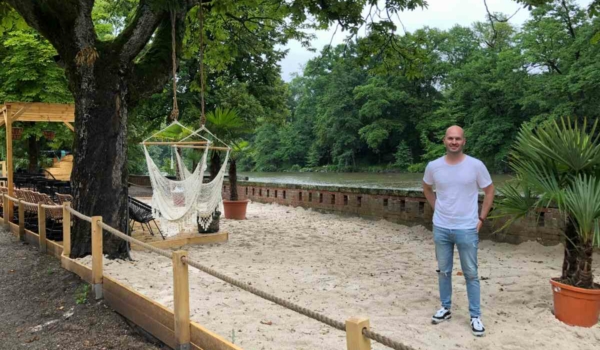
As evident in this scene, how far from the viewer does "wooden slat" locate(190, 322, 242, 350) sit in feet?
8.55

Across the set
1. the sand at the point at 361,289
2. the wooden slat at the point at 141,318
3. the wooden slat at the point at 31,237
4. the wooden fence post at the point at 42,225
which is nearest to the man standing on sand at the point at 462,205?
the sand at the point at 361,289

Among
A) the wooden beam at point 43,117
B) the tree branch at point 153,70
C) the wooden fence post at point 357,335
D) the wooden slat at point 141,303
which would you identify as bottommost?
the wooden slat at point 141,303

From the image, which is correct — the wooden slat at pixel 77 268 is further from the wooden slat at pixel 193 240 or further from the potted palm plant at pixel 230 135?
the potted palm plant at pixel 230 135

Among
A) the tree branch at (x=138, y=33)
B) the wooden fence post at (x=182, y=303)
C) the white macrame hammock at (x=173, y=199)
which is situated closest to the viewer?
the wooden fence post at (x=182, y=303)

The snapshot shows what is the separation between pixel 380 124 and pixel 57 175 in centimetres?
3511

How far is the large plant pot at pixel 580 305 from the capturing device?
3.16 m

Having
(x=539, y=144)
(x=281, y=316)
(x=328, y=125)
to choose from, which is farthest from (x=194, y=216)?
(x=328, y=125)

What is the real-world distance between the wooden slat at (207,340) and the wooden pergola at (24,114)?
6282 mm

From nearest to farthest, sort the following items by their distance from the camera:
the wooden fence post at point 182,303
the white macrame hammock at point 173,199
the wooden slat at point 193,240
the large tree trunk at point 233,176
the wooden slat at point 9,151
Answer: the wooden fence post at point 182,303, the white macrame hammock at point 173,199, the wooden slat at point 193,240, the wooden slat at point 9,151, the large tree trunk at point 233,176

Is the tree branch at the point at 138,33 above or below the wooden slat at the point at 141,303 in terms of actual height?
above

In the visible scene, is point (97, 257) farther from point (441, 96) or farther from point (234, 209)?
point (441, 96)

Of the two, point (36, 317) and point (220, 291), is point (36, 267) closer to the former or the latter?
point (36, 317)

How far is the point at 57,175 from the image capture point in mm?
15133

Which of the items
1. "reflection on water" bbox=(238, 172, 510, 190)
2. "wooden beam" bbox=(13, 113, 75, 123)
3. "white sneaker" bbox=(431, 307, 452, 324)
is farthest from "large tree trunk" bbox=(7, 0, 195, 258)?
"reflection on water" bbox=(238, 172, 510, 190)
